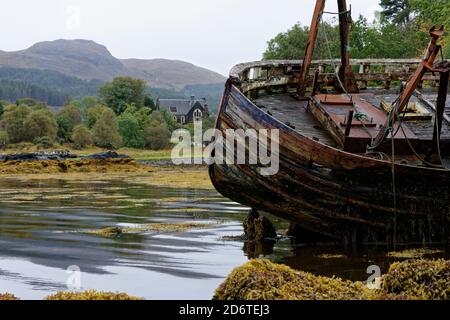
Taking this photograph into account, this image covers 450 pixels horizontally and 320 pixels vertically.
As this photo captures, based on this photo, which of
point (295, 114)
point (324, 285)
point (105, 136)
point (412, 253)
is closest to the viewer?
point (324, 285)

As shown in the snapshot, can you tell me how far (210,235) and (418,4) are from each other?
3629 cm

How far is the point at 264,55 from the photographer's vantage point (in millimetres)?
64688

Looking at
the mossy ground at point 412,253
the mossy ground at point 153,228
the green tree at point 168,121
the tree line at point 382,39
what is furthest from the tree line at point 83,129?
the mossy ground at point 412,253

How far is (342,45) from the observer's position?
15852mm

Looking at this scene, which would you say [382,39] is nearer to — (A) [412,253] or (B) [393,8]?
(B) [393,8]

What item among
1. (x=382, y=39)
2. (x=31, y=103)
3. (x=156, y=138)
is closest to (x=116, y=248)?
(x=382, y=39)

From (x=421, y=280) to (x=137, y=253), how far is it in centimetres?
516

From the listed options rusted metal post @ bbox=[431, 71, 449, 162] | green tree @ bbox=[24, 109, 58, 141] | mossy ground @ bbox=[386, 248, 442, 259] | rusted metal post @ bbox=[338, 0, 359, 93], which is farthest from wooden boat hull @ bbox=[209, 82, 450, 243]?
green tree @ bbox=[24, 109, 58, 141]

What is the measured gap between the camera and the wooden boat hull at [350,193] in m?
11.6

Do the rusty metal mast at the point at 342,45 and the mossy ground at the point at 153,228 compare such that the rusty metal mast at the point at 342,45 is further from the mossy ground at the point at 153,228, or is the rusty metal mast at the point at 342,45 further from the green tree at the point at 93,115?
the green tree at the point at 93,115

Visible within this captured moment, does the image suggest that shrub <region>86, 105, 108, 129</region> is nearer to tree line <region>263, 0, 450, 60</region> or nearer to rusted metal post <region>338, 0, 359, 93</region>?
tree line <region>263, 0, 450, 60</region>

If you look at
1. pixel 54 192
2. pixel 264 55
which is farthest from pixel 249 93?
pixel 264 55

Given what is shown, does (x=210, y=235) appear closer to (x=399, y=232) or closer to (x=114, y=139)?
(x=399, y=232)
